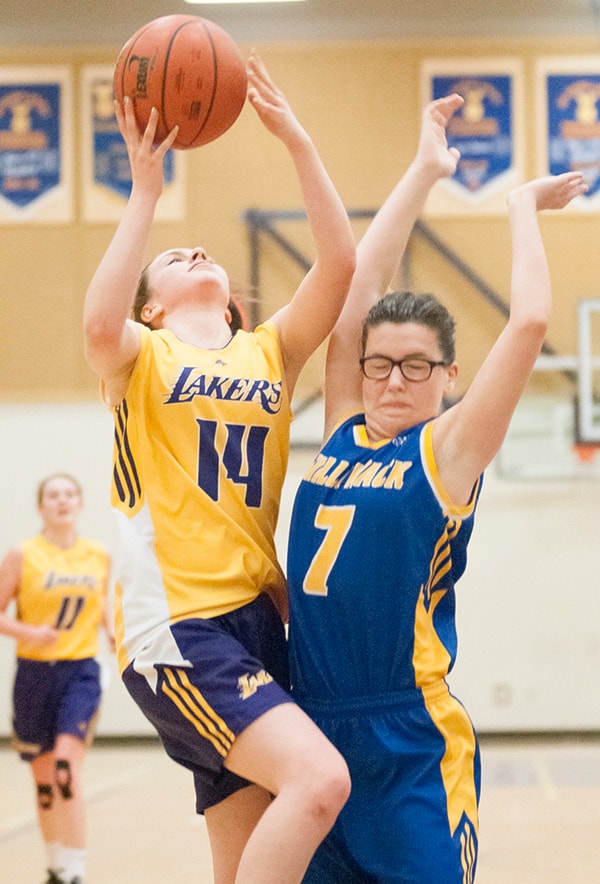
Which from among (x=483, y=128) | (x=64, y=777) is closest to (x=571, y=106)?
(x=483, y=128)

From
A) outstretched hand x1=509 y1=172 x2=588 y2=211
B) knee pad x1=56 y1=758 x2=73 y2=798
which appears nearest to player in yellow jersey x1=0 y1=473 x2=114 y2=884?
knee pad x1=56 y1=758 x2=73 y2=798

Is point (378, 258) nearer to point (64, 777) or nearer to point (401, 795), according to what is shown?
point (401, 795)

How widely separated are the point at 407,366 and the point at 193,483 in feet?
1.68

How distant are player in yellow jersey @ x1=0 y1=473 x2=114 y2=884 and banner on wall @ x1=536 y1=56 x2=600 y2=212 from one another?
5127 mm

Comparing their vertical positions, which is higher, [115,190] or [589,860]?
[115,190]

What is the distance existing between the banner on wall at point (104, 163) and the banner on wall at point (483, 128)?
2.03 meters

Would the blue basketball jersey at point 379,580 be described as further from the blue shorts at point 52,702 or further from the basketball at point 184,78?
the blue shorts at point 52,702

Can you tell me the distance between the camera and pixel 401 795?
222 cm

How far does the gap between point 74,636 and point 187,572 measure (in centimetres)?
332

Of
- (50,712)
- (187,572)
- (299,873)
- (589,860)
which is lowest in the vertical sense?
(589,860)

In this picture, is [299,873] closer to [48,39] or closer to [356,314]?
[356,314]

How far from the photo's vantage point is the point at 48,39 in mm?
9000

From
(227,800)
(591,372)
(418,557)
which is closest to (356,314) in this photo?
(418,557)

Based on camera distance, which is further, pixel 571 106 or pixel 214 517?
pixel 571 106
